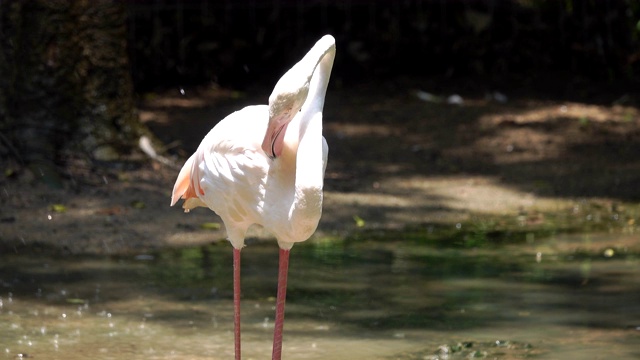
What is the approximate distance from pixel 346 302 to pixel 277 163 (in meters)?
1.65

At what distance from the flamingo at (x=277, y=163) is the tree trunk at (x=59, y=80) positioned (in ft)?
10.1

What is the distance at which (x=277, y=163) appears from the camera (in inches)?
Result: 158

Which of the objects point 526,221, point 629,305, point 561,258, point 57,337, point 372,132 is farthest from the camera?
point 372,132

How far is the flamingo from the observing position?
12.4ft

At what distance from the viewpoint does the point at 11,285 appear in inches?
221

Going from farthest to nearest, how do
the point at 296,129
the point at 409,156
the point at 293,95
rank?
1. the point at 409,156
2. the point at 296,129
3. the point at 293,95

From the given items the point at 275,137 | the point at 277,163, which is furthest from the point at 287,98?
the point at 277,163

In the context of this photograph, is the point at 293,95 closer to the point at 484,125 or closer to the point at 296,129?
the point at 296,129

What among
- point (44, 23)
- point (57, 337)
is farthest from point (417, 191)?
point (57, 337)

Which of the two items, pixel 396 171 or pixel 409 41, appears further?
pixel 409 41

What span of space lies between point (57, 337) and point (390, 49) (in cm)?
686

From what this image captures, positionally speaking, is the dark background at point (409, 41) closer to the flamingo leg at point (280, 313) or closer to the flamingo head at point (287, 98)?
the flamingo leg at point (280, 313)

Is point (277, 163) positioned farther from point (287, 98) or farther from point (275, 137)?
point (287, 98)

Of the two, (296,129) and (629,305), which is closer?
(296,129)
